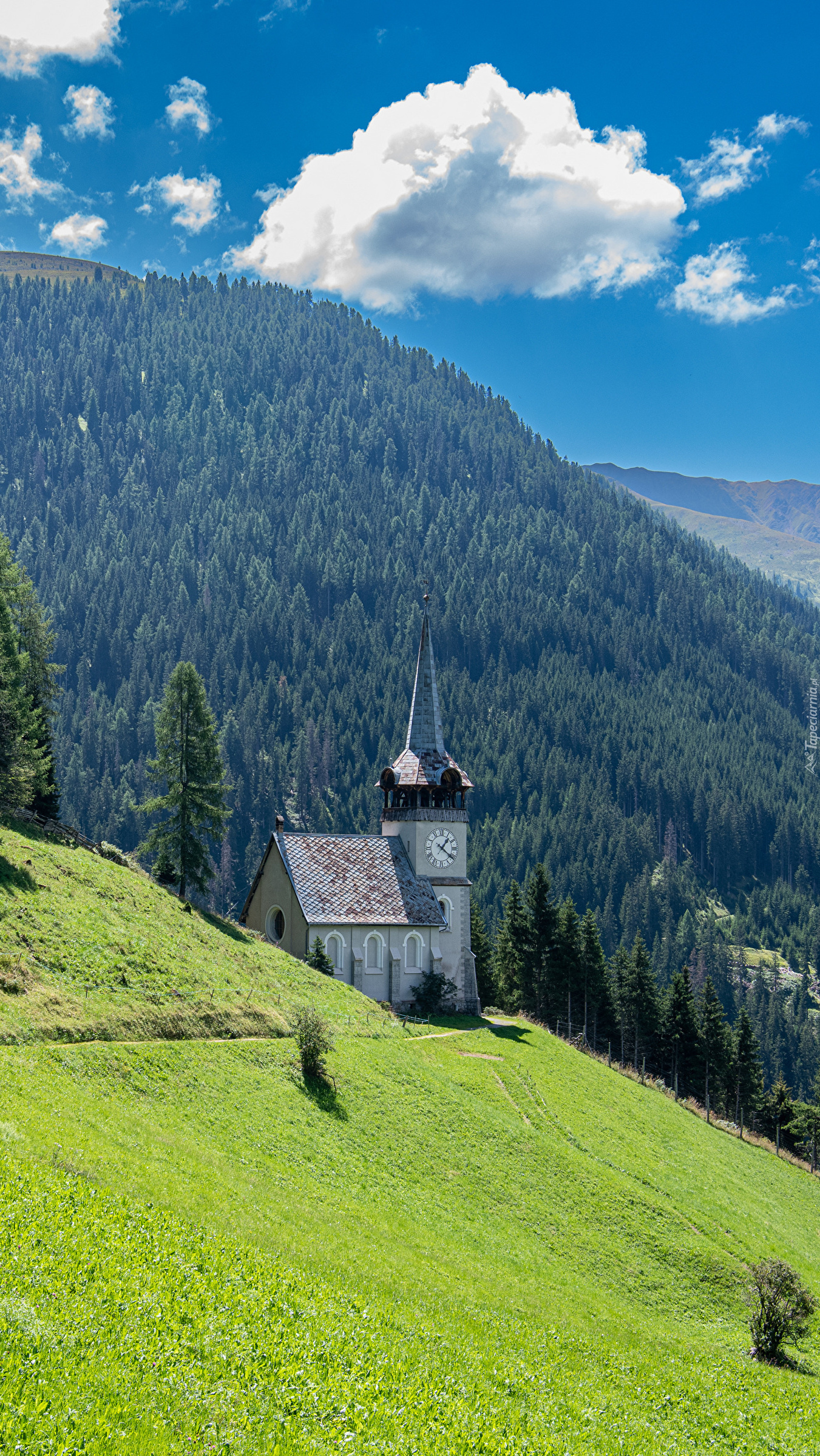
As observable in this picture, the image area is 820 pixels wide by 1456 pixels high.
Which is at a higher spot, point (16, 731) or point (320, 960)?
point (16, 731)

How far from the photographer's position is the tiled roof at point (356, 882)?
193ft

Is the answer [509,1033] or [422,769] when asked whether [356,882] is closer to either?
[422,769]

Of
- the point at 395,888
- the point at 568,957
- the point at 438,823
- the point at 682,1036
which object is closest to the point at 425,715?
the point at 438,823

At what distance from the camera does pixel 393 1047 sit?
4309 centimetres

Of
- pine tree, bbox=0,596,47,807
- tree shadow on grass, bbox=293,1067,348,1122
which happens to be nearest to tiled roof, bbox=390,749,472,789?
pine tree, bbox=0,596,47,807

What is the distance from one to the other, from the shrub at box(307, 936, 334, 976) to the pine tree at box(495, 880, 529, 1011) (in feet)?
95.0

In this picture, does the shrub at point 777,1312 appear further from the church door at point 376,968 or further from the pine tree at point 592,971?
the pine tree at point 592,971

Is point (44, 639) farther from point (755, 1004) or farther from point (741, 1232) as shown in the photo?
point (755, 1004)

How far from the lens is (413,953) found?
60.0 meters

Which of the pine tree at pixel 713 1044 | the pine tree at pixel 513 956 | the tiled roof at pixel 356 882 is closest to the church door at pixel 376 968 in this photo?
the tiled roof at pixel 356 882

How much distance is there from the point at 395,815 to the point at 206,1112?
40.2 meters

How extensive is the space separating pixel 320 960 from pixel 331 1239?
1292 inches

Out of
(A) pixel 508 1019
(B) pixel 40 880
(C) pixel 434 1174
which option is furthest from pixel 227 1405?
(A) pixel 508 1019

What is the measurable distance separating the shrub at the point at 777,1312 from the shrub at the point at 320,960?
3009 centimetres
